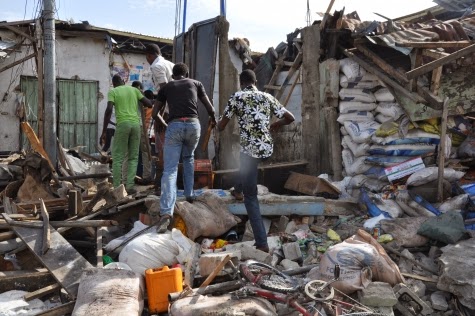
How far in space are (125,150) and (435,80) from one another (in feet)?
14.1

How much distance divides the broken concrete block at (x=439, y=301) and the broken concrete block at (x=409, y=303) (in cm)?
9

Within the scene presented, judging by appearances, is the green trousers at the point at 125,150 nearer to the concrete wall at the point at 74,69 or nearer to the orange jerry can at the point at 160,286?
the orange jerry can at the point at 160,286

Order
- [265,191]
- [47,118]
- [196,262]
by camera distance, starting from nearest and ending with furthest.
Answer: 1. [196,262]
2. [265,191]
3. [47,118]

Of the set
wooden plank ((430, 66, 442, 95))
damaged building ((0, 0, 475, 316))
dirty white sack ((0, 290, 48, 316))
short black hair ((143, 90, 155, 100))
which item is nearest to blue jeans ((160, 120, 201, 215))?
damaged building ((0, 0, 475, 316))

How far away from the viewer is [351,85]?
6.88 metres

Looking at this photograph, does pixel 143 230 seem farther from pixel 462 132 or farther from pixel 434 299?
pixel 462 132

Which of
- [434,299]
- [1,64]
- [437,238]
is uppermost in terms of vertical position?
[1,64]

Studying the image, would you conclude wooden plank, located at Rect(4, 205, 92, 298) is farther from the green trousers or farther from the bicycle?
the green trousers

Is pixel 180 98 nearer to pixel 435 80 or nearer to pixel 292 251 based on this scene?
pixel 292 251

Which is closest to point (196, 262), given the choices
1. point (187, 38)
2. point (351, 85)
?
point (351, 85)

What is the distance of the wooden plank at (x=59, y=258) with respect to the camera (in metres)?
3.69

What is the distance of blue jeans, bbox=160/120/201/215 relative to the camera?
4637 mm

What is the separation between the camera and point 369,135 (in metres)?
6.45

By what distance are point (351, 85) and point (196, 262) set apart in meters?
4.01
